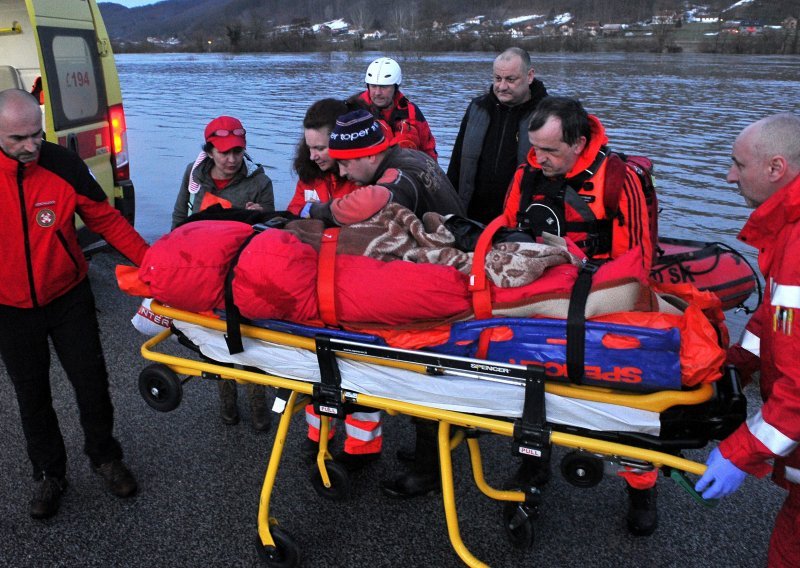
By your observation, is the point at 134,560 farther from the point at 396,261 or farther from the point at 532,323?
the point at 532,323

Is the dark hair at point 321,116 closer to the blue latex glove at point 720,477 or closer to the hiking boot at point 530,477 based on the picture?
the hiking boot at point 530,477

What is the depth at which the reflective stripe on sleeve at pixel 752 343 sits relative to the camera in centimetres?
232

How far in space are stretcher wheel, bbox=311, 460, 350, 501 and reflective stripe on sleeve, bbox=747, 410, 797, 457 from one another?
176 centimetres

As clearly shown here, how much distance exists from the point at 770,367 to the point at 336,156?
1.73 m

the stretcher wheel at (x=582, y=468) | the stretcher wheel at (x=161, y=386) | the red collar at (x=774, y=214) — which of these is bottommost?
the stretcher wheel at (x=582, y=468)

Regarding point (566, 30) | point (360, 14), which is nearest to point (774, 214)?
point (566, 30)

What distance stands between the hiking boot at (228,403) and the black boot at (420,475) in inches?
42.2

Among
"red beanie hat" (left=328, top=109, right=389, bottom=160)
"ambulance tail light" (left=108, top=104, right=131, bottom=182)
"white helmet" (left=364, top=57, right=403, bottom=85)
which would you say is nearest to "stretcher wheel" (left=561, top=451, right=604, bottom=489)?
"red beanie hat" (left=328, top=109, right=389, bottom=160)

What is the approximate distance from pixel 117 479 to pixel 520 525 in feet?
6.04

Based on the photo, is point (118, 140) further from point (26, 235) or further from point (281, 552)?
point (281, 552)

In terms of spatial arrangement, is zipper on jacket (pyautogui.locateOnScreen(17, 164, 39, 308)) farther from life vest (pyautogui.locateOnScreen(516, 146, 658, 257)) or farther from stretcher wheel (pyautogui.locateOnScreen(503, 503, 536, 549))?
stretcher wheel (pyautogui.locateOnScreen(503, 503, 536, 549))

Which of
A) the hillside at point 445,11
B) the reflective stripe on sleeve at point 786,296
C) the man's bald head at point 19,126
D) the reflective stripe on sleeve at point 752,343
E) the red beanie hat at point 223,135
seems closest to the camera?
the reflective stripe on sleeve at point 786,296

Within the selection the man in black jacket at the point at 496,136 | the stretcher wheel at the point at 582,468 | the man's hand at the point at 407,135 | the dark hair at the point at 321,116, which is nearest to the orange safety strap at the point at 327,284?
the stretcher wheel at the point at 582,468

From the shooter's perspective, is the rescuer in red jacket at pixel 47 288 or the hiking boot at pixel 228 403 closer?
the rescuer in red jacket at pixel 47 288
